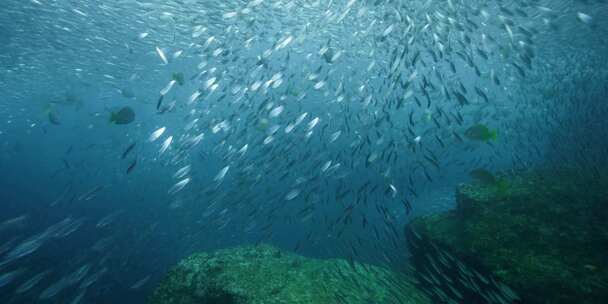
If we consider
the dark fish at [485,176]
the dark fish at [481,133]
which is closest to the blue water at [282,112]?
the dark fish at [481,133]

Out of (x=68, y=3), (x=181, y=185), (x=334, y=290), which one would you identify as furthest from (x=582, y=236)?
(x=68, y=3)

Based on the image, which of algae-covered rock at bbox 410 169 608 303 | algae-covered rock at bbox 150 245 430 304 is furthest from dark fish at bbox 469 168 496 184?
algae-covered rock at bbox 150 245 430 304

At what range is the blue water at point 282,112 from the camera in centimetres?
873

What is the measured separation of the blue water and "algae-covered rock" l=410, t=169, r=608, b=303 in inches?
59.8

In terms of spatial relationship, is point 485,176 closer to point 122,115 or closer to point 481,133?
point 481,133

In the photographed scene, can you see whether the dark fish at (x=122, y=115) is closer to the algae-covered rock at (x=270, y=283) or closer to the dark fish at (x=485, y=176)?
the algae-covered rock at (x=270, y=283)

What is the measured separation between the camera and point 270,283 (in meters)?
6.41

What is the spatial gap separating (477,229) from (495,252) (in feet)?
3.09

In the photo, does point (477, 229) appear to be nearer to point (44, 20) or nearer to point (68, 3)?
point (68, 3)

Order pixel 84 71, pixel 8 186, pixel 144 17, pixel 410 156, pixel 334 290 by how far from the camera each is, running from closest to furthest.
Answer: pixel 334 290 < pixel 144 17 < pixel 410 156 < pixel 8 186 < pixel 84 71

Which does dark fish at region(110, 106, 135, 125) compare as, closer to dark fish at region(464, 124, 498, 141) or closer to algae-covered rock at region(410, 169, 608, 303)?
algae-covered rock at region(410, 169, 608, 303)

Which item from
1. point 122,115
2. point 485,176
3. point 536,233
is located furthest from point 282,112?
point 536,233

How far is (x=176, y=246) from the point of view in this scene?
1877 centimetres

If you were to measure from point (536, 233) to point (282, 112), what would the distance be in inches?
386
